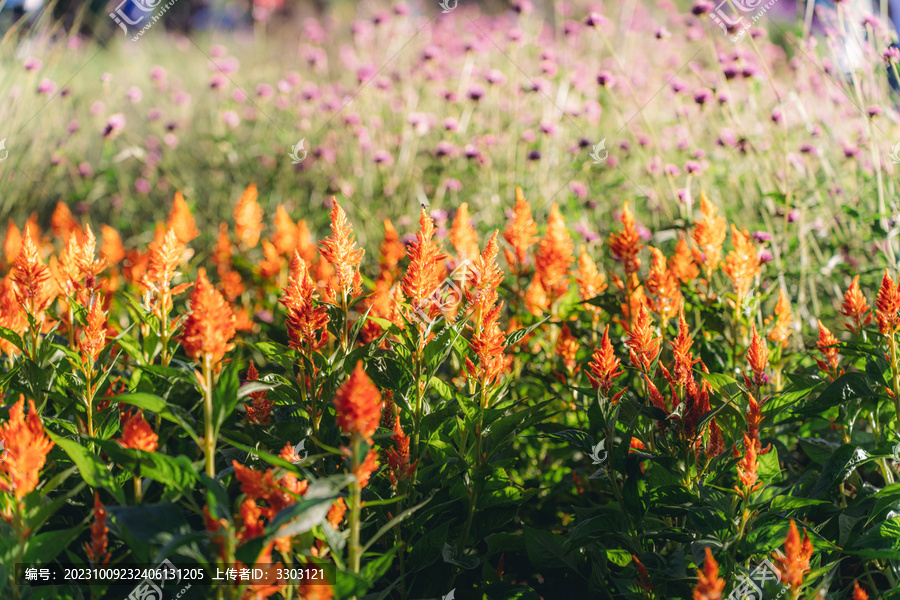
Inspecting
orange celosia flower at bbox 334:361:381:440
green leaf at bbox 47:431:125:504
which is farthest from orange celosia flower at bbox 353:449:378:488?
green leaf at bbox 47:431:125:504

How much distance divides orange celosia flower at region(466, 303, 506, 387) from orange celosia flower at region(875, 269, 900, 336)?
2.48 ft

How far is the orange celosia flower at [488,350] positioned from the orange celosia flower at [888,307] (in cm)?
75

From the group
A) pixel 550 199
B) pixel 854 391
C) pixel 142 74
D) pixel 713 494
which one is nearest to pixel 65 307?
pixel 713 494

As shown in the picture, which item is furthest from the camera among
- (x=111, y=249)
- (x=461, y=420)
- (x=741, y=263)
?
(x=111, y=249)

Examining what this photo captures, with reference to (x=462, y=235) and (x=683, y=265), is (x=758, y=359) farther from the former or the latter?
(x=462, y=235)

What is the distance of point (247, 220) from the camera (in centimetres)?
271

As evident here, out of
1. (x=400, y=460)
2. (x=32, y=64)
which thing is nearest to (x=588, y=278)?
(x=400, y=460)

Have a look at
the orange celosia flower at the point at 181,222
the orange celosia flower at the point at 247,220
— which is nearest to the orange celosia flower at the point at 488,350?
the orange celosia flower at the point at 181,222

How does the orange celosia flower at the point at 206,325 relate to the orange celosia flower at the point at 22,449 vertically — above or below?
above

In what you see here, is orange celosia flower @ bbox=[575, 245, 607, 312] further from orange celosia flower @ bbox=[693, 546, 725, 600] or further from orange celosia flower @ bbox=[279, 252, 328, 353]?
orange celosia flower @ bbox=[693, 546, 725, 600]

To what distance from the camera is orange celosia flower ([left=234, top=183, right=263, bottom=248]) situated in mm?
2633

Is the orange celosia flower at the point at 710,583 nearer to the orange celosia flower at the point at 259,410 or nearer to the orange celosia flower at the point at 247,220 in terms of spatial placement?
the orange celosia flower at the point at 259,410

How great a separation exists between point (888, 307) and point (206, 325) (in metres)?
1.28

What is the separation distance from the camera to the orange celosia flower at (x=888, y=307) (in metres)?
1.34
